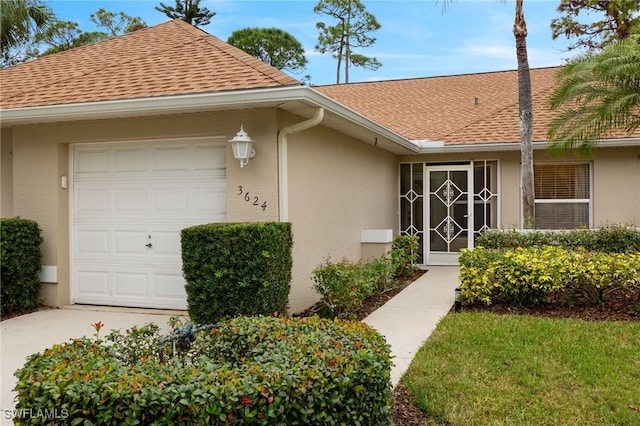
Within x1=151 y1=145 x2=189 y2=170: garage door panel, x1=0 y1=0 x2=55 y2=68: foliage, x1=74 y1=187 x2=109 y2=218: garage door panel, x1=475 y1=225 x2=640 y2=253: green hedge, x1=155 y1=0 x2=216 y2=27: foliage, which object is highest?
x1=155 y1=0 x2=216 y2=27: foliage

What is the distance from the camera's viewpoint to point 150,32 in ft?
34.5

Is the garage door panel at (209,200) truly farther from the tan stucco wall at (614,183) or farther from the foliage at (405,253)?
the tan stucco wall at (614,183)

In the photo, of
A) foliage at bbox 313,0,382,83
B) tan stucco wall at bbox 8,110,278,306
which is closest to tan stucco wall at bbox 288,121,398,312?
tan stucco wall at bbox 8,110,278,306

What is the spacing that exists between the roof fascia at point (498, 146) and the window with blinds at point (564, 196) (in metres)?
0.82

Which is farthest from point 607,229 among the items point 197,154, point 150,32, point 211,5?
point 211,5

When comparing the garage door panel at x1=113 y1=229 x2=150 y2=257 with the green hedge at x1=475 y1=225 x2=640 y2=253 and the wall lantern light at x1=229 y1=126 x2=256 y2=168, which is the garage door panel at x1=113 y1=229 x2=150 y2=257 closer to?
the wall lantern light at x1=229 y1=126 x2=256 y2=168

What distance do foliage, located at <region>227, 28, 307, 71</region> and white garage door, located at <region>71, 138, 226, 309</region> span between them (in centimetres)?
2203

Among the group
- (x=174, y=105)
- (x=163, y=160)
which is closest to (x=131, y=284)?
(x=163, y=160)

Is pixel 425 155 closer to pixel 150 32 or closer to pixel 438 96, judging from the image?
pixel 438 96

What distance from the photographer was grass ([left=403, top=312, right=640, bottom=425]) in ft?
12.9

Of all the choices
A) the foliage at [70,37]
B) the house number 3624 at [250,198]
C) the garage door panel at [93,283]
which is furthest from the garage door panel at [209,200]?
the foliage at [70,37]

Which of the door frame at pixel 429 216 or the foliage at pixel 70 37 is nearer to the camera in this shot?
the door frame at pixel 429 216

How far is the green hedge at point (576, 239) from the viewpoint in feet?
29.2

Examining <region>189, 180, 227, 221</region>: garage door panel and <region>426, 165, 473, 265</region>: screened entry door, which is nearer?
<region>189, 180, 227, 221</region>: garage door panel
